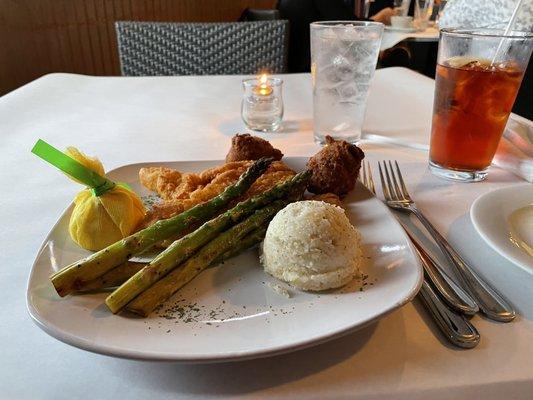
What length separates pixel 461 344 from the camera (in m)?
0.54

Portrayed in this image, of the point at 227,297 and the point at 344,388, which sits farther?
the point at 227,297

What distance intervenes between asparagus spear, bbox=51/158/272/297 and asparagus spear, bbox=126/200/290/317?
0.23 feet

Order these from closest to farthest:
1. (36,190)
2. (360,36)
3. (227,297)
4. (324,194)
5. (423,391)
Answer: (423,391), (227,297), (324,194), (36,190), (360,36)

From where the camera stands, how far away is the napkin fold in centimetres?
104

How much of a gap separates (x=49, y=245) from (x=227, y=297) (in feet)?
0.94

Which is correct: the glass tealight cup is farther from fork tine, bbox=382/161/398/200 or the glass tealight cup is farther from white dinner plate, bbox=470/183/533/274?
white dinner plate, bbox=470/183/533/274

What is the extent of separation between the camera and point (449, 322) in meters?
0.57

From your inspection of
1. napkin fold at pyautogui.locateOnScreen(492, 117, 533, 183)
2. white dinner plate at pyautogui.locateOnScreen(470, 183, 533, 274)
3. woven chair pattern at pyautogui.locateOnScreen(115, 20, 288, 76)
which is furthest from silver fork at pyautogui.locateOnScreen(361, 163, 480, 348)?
woven chair pattern at pyautogui.locateOnScreen(115, 20, 288, 76)

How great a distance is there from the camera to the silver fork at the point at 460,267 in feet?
1.95

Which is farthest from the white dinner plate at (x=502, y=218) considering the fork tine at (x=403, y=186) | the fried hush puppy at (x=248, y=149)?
the fried hush puppy at (x=248, y=149)

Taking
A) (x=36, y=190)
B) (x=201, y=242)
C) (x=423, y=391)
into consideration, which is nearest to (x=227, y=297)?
(x=201, y=242)

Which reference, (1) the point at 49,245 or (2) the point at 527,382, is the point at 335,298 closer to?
(2) the point at 527,382

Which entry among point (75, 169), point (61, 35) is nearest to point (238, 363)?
point (75, 169)

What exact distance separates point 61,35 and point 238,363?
3538 mm
